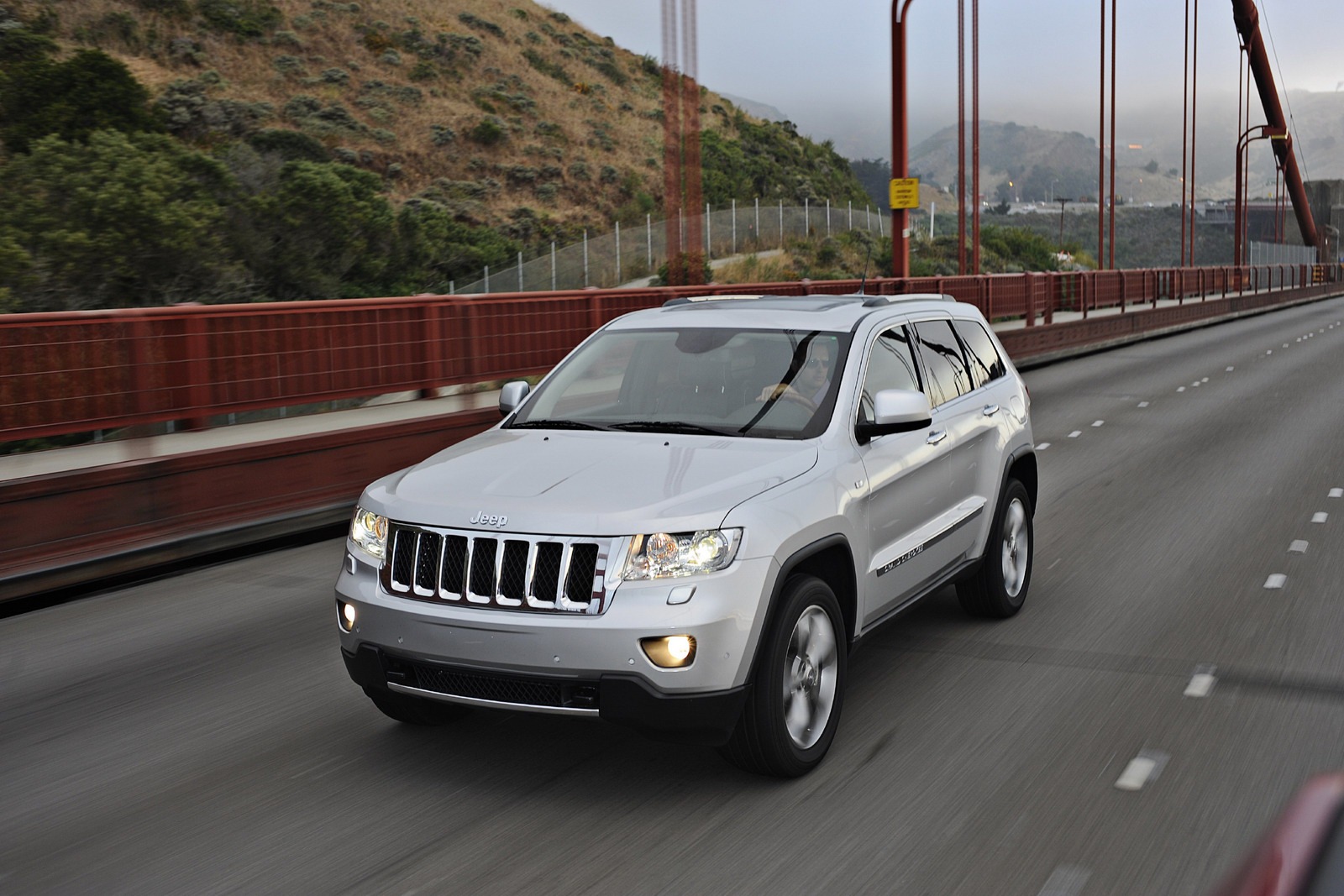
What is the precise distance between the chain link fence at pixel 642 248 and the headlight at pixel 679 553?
37.4 meters

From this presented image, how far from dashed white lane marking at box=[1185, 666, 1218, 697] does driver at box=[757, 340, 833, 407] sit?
2045 mm

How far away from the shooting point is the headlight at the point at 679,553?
169 inches

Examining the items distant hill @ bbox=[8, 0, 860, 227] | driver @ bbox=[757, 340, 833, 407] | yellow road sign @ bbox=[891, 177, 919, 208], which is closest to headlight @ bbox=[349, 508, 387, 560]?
driver @ bbox=[757, 340, 833, 407]

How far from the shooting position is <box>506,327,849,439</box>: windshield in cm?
539

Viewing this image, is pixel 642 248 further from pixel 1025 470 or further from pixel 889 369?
pixel 889 369

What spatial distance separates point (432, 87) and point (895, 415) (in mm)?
71039

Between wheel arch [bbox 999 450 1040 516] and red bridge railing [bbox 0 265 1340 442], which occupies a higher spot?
red bridge railing [bbox 0 265 1340 442]

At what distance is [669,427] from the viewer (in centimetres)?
539

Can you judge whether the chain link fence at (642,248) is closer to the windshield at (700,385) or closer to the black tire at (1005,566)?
the black tire at (1005,566)

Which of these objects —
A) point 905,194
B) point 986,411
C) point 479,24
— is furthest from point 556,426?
point 479,24

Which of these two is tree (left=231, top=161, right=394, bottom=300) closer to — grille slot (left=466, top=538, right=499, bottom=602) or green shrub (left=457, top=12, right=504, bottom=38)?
green shrub (left=457, top=12, right=504, bottom=38)

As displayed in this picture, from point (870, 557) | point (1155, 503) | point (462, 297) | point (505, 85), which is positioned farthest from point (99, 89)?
point (870, 557)

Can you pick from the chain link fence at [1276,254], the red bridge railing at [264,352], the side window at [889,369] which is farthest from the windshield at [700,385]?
the chain link fence at [1276,254]

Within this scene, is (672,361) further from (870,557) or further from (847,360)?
(870,557)
